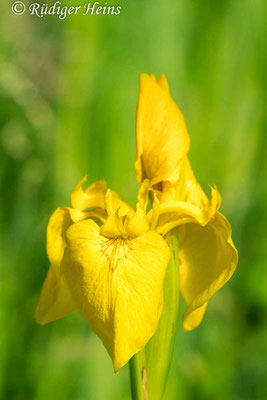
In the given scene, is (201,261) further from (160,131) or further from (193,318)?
(160,131)

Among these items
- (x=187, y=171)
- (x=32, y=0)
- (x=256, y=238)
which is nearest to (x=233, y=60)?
(x=256, y=238)

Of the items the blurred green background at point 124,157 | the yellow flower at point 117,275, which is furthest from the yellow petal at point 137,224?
the blurred green background at point 124,157

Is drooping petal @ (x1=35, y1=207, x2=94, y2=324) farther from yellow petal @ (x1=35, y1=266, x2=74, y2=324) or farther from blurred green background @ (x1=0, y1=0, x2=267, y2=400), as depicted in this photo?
blurred green background @ (x1=0, y1=0, x2=267, y2=400)

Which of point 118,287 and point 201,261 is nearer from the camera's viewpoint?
point 118,287

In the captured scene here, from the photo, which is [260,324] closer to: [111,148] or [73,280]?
[111,148]

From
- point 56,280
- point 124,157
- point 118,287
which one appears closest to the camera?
point 118,287

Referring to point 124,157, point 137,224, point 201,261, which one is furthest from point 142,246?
point 124,157

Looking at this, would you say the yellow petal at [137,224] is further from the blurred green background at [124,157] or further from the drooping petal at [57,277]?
the blurred green background at [124,157]
